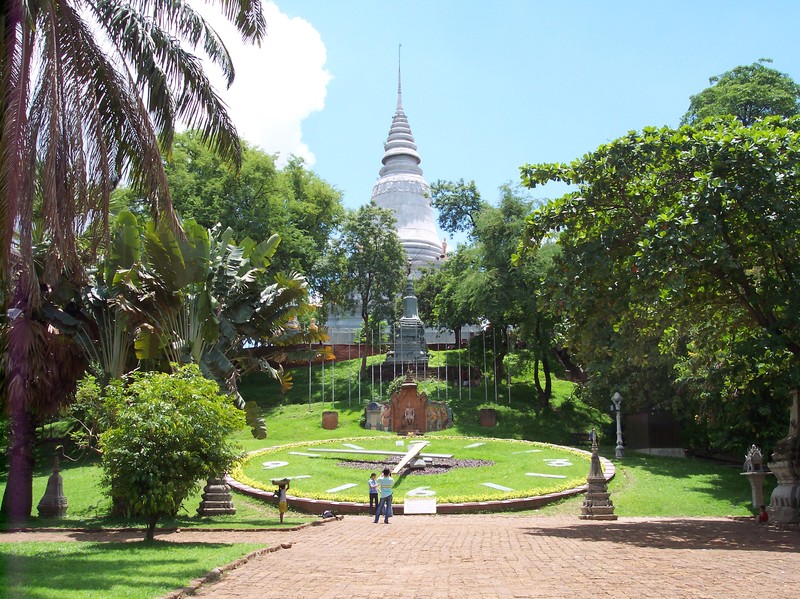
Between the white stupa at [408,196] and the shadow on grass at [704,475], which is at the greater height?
the white stupa at [408,196]

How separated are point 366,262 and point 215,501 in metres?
25.4

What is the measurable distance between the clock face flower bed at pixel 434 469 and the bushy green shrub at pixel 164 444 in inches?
183

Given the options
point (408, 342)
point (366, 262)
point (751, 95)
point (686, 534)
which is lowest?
point (686, 534)

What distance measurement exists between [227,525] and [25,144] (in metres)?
8.96

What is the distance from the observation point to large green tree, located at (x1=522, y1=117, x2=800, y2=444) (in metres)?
13.6

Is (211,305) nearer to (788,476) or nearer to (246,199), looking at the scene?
(788,476)

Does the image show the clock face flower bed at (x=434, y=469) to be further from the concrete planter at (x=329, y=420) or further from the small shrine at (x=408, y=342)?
the small shrine at (x=408, y=342)

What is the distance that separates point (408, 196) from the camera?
205 ft

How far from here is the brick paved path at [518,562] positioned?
A: 8.08 m

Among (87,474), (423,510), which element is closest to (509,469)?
(423,510)

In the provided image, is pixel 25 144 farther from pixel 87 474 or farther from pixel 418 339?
pixel 418 339

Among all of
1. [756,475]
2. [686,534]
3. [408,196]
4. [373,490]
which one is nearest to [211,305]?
[373,490]

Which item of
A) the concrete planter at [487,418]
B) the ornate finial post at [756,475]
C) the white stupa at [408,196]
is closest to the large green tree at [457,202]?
the white stupa at [408,196]

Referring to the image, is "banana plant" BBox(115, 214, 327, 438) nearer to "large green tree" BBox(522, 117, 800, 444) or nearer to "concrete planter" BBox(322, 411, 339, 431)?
"large green tree" BBox(522, 117, 800, 444)
